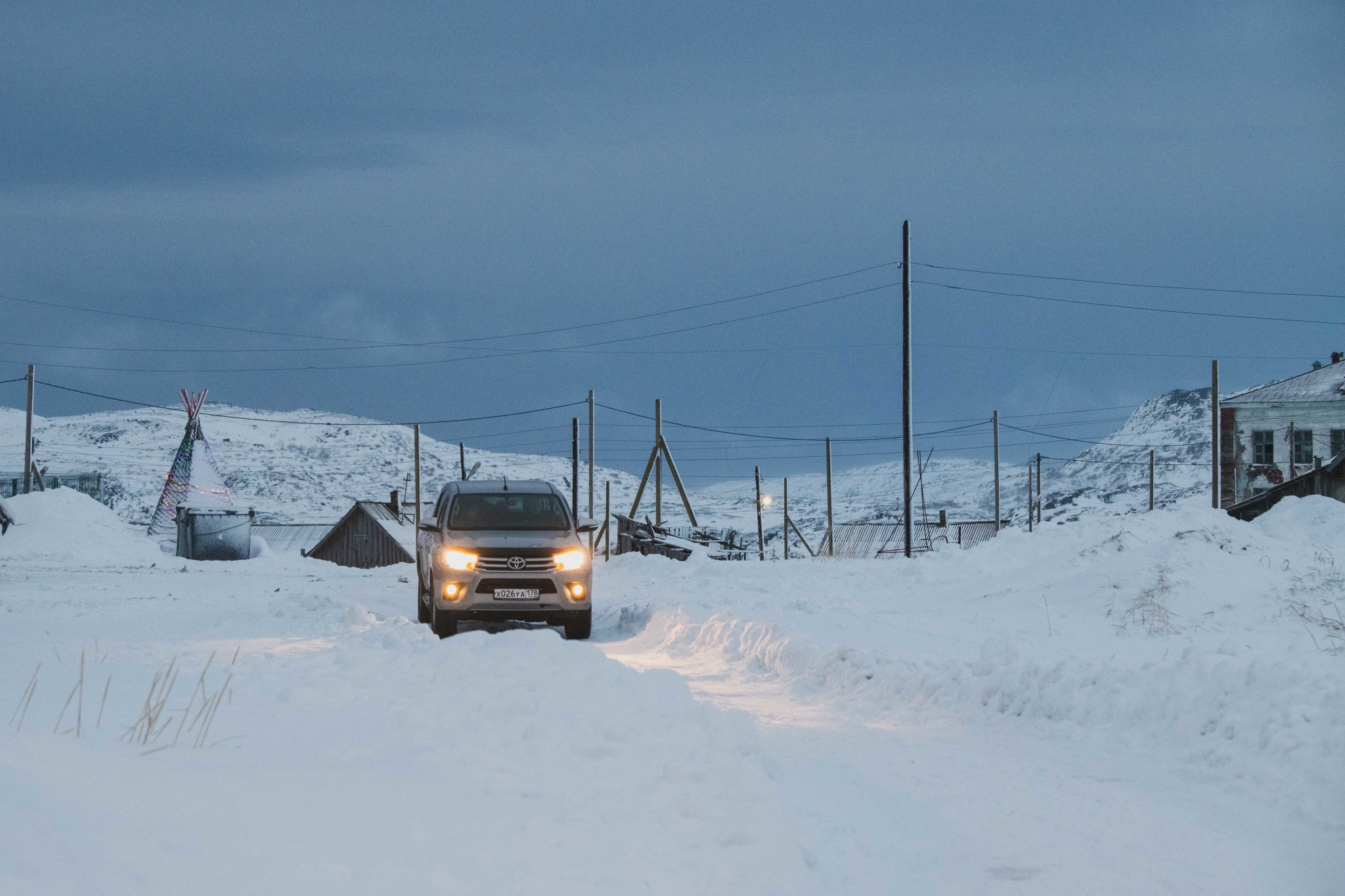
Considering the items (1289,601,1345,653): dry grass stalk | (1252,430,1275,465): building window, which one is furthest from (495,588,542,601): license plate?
(1252,430,1275,465): building window

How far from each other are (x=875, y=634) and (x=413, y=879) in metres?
8.68

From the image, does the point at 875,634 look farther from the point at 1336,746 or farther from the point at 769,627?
the point at 1336,746

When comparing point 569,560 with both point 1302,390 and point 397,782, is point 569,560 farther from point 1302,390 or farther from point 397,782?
point 1302,390

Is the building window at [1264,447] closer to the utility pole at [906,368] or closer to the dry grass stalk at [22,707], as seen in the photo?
the utility pole at [906,368]

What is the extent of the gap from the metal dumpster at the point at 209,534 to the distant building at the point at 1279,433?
1668 inches

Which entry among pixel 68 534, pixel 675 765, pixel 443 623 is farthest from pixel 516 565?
pixel 68 534

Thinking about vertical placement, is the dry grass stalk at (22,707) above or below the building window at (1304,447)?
below

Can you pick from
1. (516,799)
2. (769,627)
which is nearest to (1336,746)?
(516,799)

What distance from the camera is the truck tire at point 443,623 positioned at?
40.4 ft

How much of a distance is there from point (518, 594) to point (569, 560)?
0.77m

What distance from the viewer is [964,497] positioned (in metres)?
110

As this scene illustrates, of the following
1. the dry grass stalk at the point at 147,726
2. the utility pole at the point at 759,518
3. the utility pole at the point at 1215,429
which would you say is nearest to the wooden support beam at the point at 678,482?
the utility pole at the point at 759,518

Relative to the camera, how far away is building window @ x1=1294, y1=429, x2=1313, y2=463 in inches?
1727

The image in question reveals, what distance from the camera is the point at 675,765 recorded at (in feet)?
17.2
